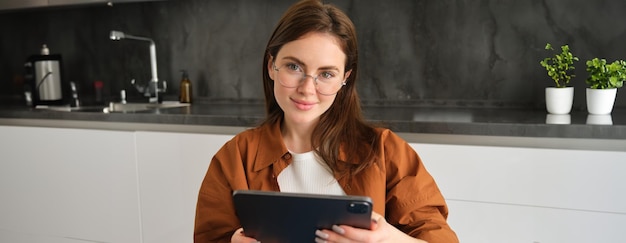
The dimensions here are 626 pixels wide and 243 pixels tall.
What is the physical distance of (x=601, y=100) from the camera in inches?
66.0

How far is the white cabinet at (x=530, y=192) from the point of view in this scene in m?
1.44

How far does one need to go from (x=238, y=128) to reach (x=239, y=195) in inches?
41.6

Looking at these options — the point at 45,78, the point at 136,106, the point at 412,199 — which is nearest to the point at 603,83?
the point at 412,199

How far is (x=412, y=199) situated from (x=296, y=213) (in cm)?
33

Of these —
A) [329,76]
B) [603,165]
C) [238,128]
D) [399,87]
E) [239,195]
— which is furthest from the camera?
[399,87]

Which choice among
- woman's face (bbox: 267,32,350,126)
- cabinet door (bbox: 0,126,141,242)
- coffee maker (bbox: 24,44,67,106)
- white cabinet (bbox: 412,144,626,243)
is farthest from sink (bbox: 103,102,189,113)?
woman's face (bbox: 267,32,350,126)

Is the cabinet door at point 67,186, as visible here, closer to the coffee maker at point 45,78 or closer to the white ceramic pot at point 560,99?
the coffee maker at point 45,78

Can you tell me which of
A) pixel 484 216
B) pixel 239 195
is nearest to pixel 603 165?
pixel 484 216

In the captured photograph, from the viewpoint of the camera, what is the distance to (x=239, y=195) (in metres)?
0.81

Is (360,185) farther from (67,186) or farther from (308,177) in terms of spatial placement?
(67,186)

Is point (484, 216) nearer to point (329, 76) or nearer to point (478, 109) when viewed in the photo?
point (478, 109)

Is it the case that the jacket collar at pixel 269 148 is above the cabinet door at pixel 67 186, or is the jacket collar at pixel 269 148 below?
above

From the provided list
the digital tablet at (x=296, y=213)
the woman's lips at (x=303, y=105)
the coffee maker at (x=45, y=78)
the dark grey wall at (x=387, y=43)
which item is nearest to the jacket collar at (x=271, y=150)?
the woman's lips at (x=303, y=105)

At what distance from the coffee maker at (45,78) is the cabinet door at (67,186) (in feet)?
1.26
